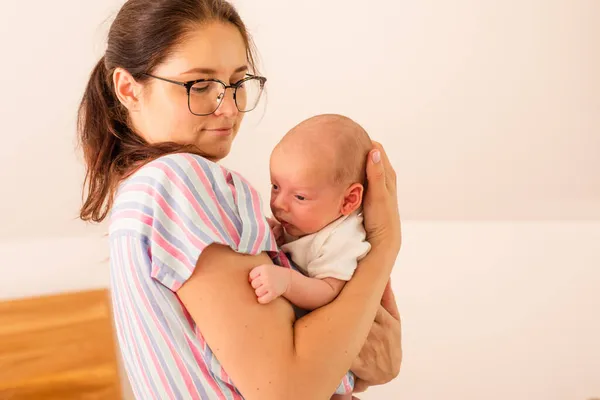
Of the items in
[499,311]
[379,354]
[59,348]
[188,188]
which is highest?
[188,188]

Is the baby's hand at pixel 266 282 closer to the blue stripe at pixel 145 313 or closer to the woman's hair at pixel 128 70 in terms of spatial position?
the blue stripe at pixel 145 313

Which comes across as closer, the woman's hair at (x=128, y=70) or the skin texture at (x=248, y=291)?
the skin texture at (x=248, y=291)

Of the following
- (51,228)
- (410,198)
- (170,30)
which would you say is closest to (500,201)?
(410,198)

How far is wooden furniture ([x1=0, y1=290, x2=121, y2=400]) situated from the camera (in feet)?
7.61

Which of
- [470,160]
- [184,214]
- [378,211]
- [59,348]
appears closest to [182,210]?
[184,214]

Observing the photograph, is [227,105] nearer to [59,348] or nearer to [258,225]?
[258,225]

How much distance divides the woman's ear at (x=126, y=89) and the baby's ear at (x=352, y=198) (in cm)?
38

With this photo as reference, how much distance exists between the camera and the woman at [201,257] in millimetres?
885

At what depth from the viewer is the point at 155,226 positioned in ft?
2.93

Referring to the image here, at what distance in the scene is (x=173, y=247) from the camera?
889 mm

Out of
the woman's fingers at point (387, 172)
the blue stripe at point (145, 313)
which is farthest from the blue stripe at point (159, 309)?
the woman's fingers at point (387, 172)

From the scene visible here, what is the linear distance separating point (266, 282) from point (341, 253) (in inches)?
8.9

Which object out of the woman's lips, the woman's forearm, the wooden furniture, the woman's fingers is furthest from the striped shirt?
the wooden furniture

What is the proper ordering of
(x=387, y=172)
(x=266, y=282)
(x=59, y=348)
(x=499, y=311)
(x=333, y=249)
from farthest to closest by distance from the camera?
(x=499, y=311)
(x=59, y=348)
(x=387, y=172)
(x=333, y=249)
(x=266, y=282)
